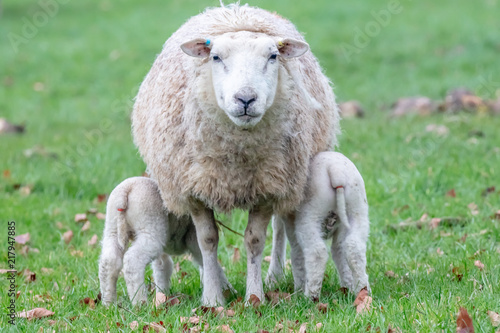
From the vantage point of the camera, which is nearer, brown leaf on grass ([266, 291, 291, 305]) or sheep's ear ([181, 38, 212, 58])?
sheep's ear ([181, 38, 212, 58])

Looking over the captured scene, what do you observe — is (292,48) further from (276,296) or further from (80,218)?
(80,218)

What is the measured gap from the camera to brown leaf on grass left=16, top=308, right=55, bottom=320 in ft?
13.8

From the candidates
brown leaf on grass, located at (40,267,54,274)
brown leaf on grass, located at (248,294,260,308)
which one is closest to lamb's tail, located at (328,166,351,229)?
brown leaf on grass, located at (248,294,260,308)

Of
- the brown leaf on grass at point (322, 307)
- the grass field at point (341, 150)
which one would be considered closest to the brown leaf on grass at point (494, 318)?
the grass field at point (341, 150)

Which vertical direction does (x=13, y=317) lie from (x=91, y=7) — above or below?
below

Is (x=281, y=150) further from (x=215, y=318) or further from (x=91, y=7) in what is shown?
(x=91, y=7)

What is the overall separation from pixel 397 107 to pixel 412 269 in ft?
20.2

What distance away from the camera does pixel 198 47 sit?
435cm

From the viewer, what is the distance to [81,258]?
218 inches

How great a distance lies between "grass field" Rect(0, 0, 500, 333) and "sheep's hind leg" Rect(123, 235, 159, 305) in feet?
0.30

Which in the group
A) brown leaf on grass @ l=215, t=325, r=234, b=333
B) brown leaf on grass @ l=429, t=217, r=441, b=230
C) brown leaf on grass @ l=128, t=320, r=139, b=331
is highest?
brown leaf on grass @ l=128, t=320, r=139, b=331

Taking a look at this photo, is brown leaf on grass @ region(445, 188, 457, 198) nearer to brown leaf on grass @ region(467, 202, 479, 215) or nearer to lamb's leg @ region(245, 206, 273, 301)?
brown leaf on grass @ region(467, 202, 479, 215)

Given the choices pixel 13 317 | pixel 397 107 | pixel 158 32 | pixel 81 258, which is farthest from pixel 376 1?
pixel 13 317

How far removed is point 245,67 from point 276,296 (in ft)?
4.51
